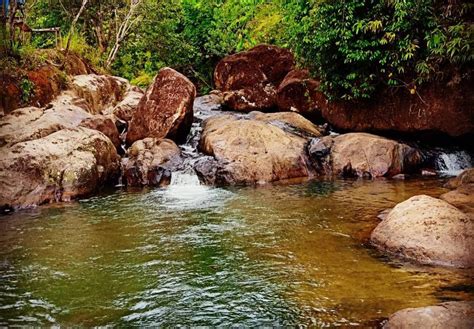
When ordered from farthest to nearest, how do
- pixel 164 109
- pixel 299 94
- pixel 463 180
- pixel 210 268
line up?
pixel 299 94, pixel 164 109, pixel 463 180, pixel 210 268

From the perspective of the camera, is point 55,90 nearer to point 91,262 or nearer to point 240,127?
point 240,127

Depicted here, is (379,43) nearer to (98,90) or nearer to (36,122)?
(36,122)

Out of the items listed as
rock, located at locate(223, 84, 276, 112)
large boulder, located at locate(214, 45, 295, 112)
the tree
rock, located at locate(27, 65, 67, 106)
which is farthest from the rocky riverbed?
the tree

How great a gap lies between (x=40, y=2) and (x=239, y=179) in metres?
16.2

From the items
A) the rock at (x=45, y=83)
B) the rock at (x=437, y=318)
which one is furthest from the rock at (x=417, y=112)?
the rock at (x=437, y=318)

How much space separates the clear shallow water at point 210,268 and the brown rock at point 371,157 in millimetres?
2435

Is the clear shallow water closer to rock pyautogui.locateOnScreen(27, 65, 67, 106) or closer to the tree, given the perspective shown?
rock pyautogui.locateOnScreen(27, 65, 67, 106)

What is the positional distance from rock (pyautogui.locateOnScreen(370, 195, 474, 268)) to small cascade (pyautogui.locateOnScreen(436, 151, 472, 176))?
644 centimetres

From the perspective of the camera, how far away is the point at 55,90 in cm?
1380

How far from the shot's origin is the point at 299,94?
604 inches

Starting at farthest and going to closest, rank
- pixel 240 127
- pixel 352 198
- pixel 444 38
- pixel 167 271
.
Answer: pixel 240 127 → pixel 444 38 → pixel 352 198 → pixel 167 271

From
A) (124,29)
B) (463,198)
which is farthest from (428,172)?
(124,29)

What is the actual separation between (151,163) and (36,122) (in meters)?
3.01

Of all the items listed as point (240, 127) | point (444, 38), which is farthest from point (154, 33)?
point (444, 38)
